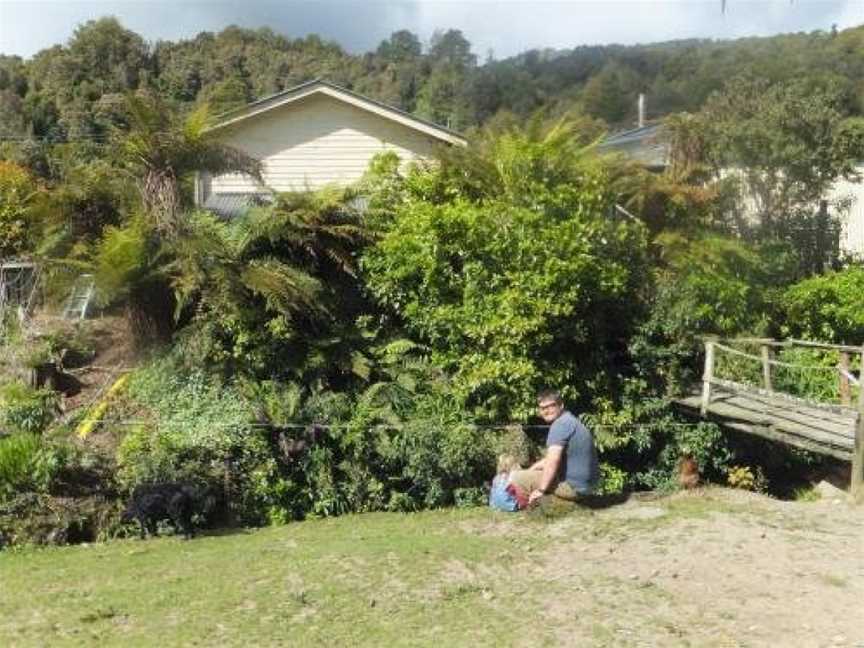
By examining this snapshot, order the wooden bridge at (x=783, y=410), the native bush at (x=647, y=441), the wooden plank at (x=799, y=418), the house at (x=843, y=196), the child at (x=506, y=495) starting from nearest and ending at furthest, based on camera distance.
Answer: the child at (x=506, y=495) < the wooden bridge at (x=783, y=410) < the wooden plank at (x=799, y=418) < the native bush at (x=647, y=441) < the house at (x=843, y=196)

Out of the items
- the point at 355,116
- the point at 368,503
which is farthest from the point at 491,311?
the point at 355,116

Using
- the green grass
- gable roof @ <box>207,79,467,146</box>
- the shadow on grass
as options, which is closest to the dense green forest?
the green grass

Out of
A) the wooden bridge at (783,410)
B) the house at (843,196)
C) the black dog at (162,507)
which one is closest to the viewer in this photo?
the black dog at (162,507)

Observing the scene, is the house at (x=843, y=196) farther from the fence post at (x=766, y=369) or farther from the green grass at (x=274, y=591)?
the green grass at (x=274, y=591)

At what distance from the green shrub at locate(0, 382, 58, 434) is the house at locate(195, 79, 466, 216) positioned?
30.1 ft

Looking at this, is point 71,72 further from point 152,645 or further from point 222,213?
point 152,645

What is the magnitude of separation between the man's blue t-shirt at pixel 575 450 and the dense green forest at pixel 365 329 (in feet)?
6.18

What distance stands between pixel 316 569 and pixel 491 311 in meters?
5.08

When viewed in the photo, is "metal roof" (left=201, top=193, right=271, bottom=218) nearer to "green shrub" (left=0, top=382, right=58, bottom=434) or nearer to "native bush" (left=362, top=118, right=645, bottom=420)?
"native bush" (left=362, top=118, right=645, bottom=420)

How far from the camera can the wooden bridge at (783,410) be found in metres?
11.4

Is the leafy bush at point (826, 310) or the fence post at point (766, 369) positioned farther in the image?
the leafy bush at point (826, 310)

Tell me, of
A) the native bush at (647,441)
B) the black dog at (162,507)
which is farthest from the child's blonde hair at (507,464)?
the black dog at (162,507)

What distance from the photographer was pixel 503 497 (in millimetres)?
10789

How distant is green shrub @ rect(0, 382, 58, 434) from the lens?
12.0 meters
